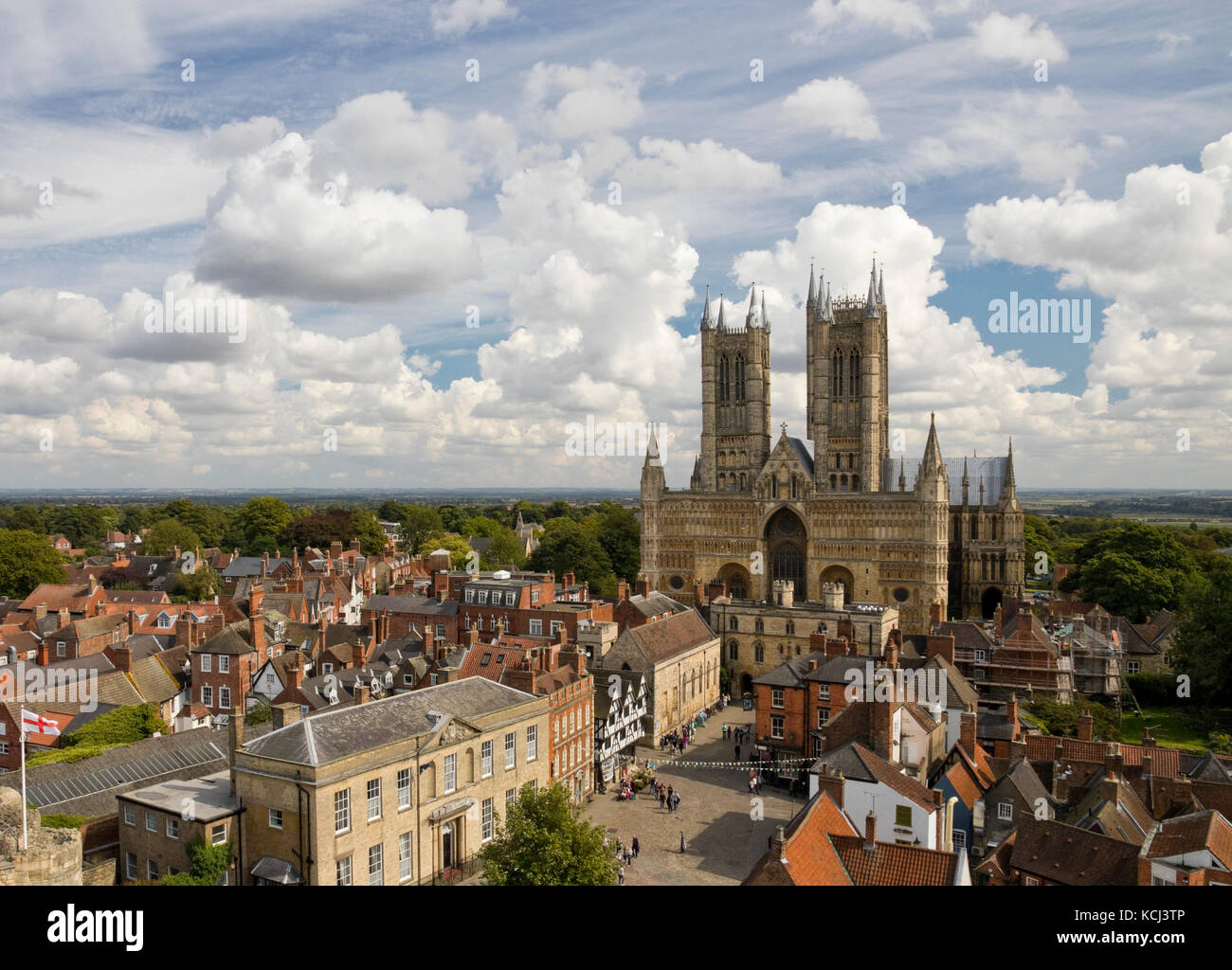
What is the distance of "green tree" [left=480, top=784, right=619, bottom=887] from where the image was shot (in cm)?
2134

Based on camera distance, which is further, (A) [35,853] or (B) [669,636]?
(B) [669,636]

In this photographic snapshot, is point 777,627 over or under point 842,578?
under

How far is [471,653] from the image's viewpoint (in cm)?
4022

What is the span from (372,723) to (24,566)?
66595mm

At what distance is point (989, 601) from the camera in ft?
265

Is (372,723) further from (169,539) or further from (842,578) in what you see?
(169,539)

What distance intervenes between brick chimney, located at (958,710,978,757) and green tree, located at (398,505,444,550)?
10512cm

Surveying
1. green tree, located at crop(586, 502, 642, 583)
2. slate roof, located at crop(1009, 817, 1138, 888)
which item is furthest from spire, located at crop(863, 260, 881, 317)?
slate roof, located at crop(1009, 817, 1138, 888)

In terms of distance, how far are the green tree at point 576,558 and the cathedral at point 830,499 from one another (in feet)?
22.3

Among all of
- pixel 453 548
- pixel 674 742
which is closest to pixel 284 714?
pixel 674 742

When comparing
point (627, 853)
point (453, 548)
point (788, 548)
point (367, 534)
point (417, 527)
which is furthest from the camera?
point (417, 527)

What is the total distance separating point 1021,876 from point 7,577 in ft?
270

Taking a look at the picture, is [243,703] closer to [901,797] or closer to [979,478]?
[901,797]
